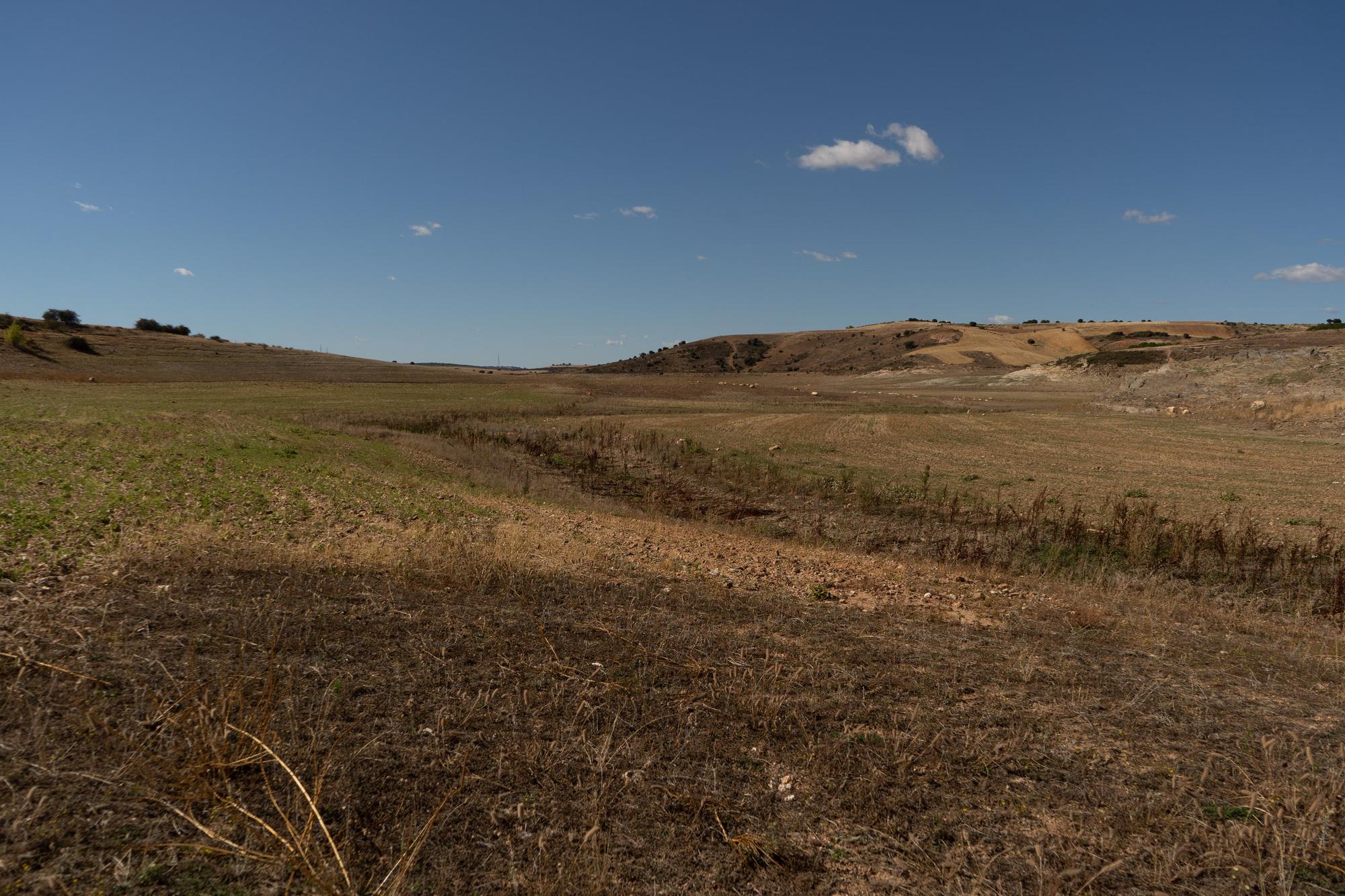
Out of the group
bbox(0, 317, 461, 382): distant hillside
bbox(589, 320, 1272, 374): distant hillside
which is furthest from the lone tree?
bbox(589, 320, 1272, 374): distant hillside

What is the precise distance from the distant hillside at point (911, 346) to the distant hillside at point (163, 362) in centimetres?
5804

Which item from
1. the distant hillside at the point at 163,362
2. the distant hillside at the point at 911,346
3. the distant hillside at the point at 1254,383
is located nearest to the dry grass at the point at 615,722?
the distant hillside at the point at 1254,383

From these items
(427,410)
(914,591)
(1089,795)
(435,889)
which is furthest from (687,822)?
(427,410)

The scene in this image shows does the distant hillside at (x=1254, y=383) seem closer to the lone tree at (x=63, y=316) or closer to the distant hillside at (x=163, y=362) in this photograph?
the distant hillside at (x=163, y=362)

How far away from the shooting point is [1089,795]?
16.3ft

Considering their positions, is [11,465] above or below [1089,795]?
above

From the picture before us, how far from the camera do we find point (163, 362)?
72.1 meters

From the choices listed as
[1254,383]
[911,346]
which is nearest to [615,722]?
[1254,383]

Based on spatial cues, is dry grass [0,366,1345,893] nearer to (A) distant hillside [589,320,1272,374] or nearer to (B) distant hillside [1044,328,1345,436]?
(B) distant hillside [1044,328,1345,436]

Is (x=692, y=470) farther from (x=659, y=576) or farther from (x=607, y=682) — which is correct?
(x=607, y=682)

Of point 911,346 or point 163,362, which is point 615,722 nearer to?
point 163,362

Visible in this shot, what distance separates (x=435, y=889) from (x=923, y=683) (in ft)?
16.5

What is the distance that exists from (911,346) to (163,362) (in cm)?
10854

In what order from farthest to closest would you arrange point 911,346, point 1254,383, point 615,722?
point 911,346, point 1254,383, point 615,722
